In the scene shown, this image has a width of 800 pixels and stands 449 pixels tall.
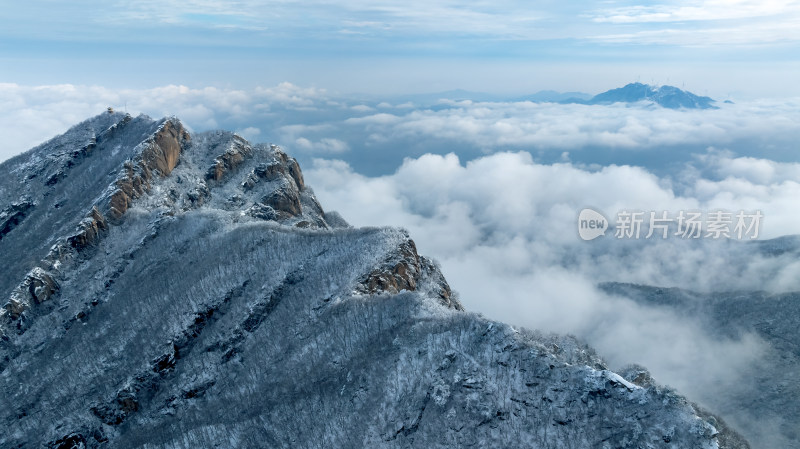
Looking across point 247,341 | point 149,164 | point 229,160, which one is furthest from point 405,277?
point 149,164

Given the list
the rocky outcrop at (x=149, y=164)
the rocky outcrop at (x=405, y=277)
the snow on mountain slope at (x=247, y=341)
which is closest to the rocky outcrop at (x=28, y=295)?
the snow on mountain slope at (x=247, y=341)

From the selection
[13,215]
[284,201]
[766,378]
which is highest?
[284,201]

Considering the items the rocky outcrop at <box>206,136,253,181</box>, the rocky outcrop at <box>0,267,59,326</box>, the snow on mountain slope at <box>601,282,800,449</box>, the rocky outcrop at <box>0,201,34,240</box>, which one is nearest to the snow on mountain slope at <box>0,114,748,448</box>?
the rocky outcrop at <box>0,267,59,326</box>

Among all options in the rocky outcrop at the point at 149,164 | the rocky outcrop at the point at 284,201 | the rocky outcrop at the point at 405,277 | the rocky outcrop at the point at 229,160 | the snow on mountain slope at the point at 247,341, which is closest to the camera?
the snow on mountain slope at the point at 247,341

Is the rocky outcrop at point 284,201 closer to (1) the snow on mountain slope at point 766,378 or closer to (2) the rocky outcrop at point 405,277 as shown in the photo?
(2) the rocky outcrop at point 405,277

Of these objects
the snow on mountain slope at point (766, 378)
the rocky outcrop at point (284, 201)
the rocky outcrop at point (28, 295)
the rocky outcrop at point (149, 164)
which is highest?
the rocky outcrop at point (149, 164)

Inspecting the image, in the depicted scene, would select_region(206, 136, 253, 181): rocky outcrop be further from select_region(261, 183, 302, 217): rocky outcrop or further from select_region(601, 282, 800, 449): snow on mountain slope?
select_region(601, 282, 800, 449): snow on mountain slope

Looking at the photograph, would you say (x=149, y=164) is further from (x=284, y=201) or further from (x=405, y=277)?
(x=405, y=277)

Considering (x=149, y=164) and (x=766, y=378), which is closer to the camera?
(x=149, y=164)

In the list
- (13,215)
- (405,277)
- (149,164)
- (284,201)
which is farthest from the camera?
(284,201)
